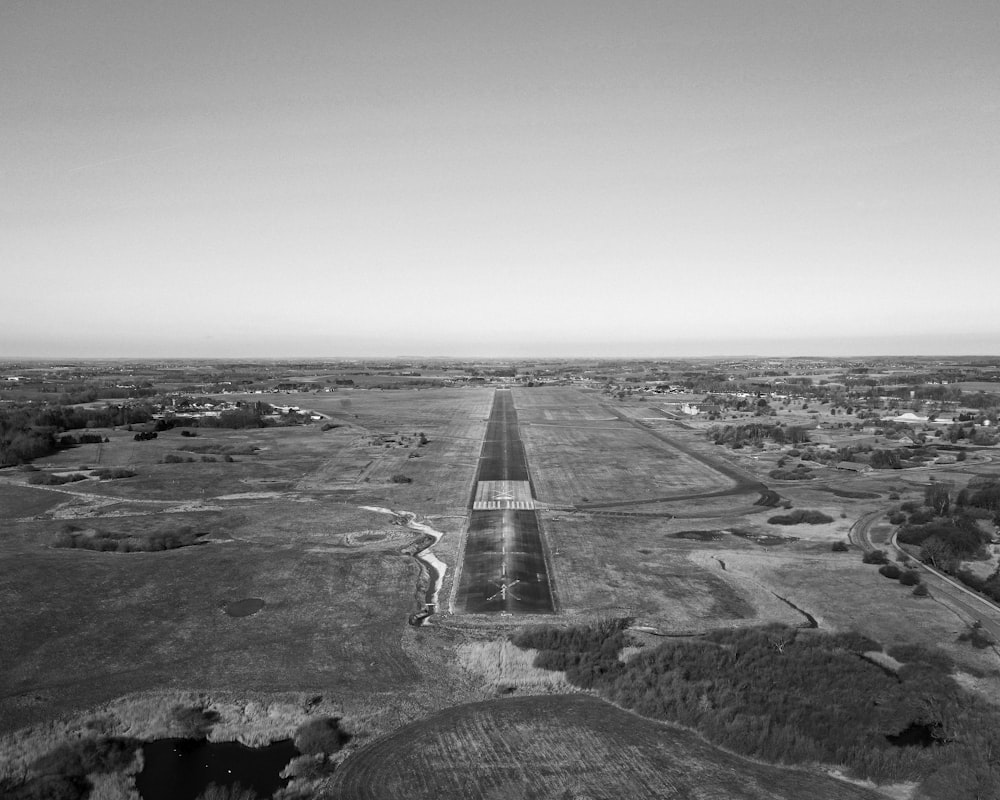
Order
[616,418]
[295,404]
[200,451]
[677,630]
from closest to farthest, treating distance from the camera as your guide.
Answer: [677,630] < [200,451] < [616,418] < [295,404]

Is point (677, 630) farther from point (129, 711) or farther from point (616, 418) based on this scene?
point (616, 418)

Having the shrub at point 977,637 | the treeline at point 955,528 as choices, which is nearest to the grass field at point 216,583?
the shrub at point 977,637

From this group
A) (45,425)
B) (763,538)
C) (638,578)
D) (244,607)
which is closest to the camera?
(244,607)

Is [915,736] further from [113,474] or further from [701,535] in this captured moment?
[113,474]

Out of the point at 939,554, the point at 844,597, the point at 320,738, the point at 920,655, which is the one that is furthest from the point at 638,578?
the point at 320,738

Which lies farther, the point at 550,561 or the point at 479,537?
the point at 479,537

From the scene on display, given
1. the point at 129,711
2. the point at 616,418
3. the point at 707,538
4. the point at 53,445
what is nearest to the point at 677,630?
the point at 707,538
